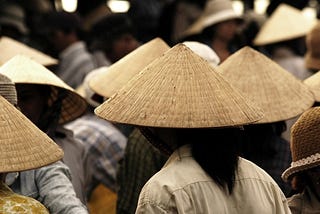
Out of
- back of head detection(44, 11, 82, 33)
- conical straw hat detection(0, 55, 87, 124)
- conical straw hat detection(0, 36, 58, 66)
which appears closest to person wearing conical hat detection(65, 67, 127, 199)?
conical straw hat detection(0, 36, 58, 66)

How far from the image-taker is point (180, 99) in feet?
13.5

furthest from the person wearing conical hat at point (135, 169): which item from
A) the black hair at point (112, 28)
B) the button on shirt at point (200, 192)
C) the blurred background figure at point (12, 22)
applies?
the blurred background figure at point (12, 22)

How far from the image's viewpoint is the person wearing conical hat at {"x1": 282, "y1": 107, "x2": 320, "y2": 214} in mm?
4480

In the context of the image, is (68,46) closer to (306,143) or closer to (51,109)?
(51,109)

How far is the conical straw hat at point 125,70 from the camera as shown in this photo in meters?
5.83

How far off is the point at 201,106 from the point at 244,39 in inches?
249

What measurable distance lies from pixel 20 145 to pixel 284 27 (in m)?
5.95

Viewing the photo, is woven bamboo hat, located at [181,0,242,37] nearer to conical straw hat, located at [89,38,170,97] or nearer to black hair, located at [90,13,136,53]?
black hair, located at [90,13,136,53]

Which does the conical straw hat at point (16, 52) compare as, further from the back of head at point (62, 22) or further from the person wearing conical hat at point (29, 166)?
the back of head at point (62, 22)

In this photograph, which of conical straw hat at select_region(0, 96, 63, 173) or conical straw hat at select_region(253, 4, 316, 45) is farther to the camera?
conical straw hat at select_region(253, 4, 316, 45)

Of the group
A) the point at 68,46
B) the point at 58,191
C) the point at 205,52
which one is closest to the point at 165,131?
the point at 58,191

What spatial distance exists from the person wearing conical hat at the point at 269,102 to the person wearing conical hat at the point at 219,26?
10.9 feet

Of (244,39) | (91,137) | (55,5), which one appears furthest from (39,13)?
(91,137)

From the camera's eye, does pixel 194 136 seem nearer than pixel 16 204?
No
